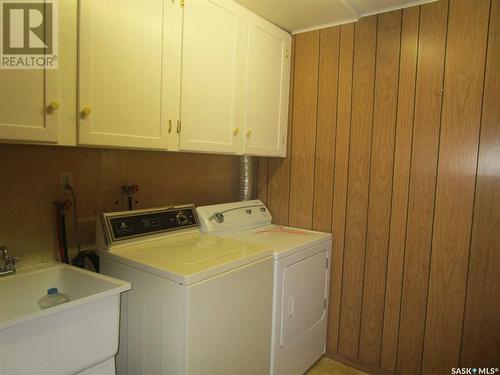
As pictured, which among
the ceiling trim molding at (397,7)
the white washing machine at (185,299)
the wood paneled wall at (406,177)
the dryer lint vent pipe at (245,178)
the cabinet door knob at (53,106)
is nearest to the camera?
the cabinet door knob at (53,106)

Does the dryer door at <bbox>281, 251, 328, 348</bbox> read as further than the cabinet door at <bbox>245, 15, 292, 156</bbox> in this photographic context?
No

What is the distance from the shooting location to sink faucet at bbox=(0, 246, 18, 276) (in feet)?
4.58

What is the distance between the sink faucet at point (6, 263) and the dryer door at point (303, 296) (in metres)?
1.27

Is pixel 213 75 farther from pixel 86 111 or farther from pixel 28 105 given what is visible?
pixel 28 105

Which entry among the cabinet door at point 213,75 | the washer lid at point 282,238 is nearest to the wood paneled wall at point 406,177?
the washer lid at point 282,238

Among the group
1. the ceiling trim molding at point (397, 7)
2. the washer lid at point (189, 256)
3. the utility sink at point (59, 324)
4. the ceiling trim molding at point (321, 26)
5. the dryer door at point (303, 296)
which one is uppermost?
the ceiling trim molding at point (397, 7)

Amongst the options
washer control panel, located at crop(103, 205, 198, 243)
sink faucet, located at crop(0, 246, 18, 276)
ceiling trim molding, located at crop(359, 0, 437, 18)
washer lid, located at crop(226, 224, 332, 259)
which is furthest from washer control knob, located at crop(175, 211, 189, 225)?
ceiling trim molding, located at crop(359, 0, 437, 18)

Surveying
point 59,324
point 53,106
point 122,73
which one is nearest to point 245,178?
point 122,73

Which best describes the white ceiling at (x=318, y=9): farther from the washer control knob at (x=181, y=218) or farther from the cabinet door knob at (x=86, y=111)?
the washer control knob at (x=181, y=218)

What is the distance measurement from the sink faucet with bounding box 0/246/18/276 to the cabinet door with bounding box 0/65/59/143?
0.56 m

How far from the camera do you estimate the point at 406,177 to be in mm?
2072

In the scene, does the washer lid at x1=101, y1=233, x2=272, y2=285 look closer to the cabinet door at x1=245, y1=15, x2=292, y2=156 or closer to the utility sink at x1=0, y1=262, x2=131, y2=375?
the utility sink at x1=0, y1=262, x2=131, y2=375

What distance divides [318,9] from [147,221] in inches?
64.0

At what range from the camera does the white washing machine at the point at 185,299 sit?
1364 millimetres
